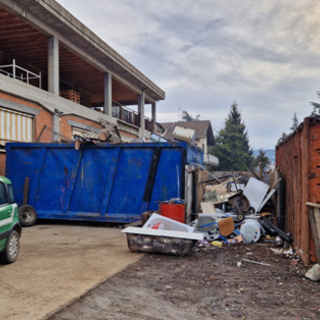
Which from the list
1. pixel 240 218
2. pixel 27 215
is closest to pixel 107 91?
pixel 27 215

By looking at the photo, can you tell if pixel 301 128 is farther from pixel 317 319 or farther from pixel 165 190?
pixel 165 190

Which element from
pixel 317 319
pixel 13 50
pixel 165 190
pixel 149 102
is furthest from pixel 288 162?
pixel 149 102

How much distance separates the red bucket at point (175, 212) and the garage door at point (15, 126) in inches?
254

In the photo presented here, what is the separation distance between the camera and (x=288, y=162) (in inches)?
277

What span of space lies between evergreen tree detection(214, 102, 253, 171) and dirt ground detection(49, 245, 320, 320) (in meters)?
29.4

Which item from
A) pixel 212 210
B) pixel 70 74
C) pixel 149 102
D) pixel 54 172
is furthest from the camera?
pixel 149 102

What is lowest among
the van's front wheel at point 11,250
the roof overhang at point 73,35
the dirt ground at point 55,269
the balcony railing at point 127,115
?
the dirt ground at point 55,269

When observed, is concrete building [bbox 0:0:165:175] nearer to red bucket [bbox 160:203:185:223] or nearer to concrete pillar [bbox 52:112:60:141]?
concrete pillar [bbox 52:112:60:141]

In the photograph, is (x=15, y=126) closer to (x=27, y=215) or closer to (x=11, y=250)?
(x=27, y=215)

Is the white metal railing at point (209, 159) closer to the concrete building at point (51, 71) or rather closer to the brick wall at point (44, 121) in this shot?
the concrete building at point (51, 71)

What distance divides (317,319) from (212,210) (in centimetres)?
502

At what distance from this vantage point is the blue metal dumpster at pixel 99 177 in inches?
340

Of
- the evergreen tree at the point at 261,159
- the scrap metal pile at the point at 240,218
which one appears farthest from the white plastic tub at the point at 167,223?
the evergreen tree at the point at 261,159

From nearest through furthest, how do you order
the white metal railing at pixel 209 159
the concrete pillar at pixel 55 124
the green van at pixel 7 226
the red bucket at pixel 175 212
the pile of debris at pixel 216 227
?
the green van at pixel 7 226 < the pile of debris at pixel 216 227 < the red bucket at pixel 175 212 < the concrete pillar at pixel 55 124 < the white metal railing at pixel 209 159
